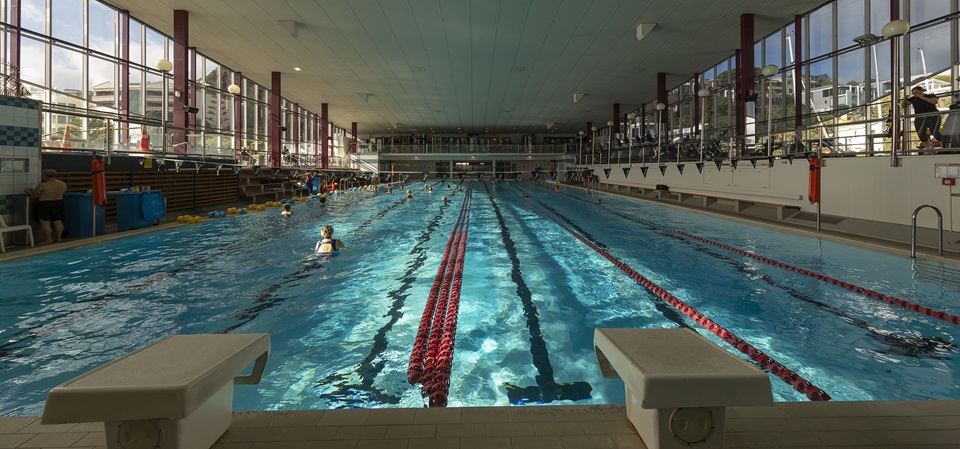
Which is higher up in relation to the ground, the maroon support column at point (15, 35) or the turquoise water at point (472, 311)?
the maroon support column at point (15, 35)

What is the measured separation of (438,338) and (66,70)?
36.9ft

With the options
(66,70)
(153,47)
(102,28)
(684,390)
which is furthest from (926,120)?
(153,47)

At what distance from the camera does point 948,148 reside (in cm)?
714

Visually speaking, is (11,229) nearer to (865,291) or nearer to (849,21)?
(865,291)

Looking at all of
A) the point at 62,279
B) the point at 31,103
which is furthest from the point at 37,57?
the point at 62,279

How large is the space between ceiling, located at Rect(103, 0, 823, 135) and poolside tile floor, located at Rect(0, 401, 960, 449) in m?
9.88

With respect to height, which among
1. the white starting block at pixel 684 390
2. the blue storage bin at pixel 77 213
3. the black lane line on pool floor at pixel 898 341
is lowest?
the black lane line on pool floor at pixel 898 341

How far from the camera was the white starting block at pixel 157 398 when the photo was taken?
1.42 metres

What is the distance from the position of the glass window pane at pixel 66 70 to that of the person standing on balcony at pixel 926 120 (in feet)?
50.0

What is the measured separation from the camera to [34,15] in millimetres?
9484

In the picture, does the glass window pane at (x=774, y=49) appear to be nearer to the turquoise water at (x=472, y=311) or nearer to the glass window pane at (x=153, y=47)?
the turquoise water at (x=472, y=311)

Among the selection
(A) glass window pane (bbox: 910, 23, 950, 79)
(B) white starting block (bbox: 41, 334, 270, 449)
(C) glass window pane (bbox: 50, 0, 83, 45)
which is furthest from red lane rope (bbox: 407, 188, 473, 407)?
(C) glass window pane (bbox: 50, 0, 83, 45)

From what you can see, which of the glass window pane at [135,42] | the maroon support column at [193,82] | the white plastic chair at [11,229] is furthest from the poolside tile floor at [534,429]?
the maroon support column at [193,82]

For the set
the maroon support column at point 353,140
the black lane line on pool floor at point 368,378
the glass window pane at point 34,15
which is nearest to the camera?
the black lane line on pool floor at point 368,378
